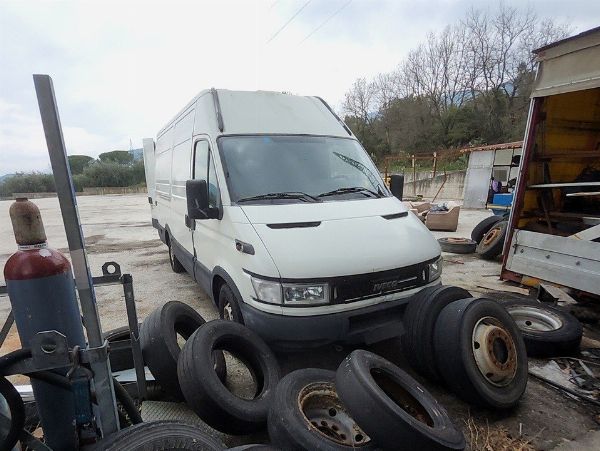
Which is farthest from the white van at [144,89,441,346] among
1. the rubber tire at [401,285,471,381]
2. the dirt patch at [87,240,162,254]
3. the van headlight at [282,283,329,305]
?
the dirt patch at [87,240,162,254]

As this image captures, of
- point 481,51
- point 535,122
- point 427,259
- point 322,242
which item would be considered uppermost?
point 481,51

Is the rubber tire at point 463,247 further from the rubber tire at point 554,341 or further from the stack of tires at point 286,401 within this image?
the stack of tires at point 286,401

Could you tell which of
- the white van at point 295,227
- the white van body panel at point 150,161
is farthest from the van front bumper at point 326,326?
the white van body panel at point 150,161

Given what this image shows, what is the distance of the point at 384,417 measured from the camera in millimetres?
1962

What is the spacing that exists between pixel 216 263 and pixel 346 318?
158cm

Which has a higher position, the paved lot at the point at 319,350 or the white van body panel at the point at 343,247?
the white van body panel at the point at 343,247

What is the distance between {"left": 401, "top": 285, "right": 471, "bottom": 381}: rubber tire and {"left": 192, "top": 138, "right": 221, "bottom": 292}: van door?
212cm

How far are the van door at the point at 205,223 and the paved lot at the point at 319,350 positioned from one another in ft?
2.73

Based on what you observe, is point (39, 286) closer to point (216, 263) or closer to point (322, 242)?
point (322, 242)

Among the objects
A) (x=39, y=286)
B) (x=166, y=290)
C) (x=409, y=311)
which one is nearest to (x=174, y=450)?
(x=39, y=286)

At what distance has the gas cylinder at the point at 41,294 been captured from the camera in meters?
1.40

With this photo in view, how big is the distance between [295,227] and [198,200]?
1111mm

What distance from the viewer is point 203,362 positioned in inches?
94.7

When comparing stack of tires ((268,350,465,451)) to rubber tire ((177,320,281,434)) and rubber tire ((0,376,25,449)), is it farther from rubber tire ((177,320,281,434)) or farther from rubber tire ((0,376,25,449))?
rubber tire ((0,376,25,449))
